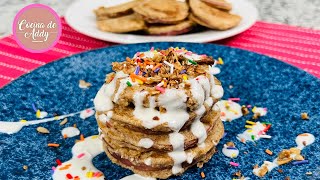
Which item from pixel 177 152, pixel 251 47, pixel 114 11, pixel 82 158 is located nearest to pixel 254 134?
pixel 177 152

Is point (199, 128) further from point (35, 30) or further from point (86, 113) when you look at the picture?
point (35, 30)

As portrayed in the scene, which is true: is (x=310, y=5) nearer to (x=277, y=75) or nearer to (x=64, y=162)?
(x=277, y=75)

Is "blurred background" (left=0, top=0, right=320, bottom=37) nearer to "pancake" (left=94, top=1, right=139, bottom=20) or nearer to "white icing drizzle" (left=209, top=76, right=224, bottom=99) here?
"pancake" (left=94, top=1, right=139, bottom=20)

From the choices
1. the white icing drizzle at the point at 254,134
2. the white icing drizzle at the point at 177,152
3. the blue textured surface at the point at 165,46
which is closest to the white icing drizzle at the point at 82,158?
the blue textured surface at the point at 165,46

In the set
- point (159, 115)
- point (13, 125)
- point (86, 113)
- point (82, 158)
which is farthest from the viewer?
point (86, 113)

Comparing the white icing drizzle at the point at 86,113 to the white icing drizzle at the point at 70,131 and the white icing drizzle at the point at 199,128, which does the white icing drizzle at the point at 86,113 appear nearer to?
the white icing drizzle at the point at 70,131

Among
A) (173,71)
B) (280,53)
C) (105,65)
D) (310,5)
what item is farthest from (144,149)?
(310,5)
